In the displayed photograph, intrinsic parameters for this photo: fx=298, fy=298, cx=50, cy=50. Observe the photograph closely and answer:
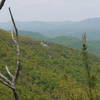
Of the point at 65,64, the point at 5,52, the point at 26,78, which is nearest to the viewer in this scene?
the point at 26,78

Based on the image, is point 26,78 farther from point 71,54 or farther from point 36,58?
point 71,54

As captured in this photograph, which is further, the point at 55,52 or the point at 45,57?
the point at 55,52

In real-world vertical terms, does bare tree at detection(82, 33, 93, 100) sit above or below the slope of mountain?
above

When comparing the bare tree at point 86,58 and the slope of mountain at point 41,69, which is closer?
the bare tree at point 86,58

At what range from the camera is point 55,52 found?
4626 inches

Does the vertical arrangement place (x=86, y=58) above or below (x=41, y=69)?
above

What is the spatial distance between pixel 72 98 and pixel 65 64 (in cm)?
9861

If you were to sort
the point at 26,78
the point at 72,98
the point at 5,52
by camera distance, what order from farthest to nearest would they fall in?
the point at 5,52 < the point at 26,78 < the point at 72,98

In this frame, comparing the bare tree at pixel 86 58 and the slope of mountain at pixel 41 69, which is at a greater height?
the bare tree at pixel 86 58

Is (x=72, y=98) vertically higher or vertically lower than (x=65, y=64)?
higher

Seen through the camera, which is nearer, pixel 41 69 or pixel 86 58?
pixel 86 58

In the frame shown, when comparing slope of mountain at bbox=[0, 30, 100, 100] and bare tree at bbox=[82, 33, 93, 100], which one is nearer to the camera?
bare tree at bbox=[82, 33, 93, 100]

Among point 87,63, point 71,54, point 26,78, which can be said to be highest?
point 87,63

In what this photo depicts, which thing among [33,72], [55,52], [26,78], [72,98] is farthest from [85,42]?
[55,52]
